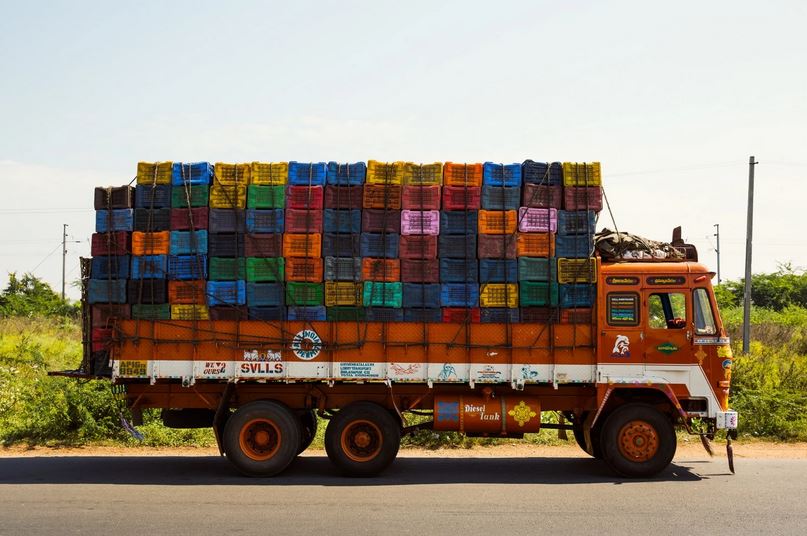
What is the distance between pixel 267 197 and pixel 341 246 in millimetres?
1246

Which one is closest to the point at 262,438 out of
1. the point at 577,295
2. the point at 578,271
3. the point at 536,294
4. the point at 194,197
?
the point at 194,197

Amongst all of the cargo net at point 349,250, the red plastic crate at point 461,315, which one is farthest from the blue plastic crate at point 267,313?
the red plastic crate at point 461,315

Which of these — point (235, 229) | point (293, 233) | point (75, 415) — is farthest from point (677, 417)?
point (75, 415)

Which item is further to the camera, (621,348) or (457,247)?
(457,247)

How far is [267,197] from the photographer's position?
1114cm

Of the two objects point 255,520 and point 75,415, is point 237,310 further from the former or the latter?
point 75,415

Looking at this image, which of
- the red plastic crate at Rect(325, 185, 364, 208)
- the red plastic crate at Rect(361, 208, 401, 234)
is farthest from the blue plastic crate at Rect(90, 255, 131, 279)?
the red plastic crate at Rect(361, 208, 401, 234)

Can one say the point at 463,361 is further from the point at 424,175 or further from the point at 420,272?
the point at 424,175

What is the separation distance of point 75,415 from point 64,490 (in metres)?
4.76

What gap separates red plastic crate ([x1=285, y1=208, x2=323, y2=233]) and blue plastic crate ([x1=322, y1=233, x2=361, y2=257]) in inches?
7.9

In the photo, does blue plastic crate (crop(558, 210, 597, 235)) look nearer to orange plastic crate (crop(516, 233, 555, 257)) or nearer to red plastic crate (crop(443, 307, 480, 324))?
orange plastic crate (crop(516, 233, 555, 257))

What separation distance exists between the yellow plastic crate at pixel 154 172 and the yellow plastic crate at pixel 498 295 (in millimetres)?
4665

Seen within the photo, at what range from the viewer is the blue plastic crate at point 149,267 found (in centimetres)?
1109

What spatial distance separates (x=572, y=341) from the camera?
35.6 ft
